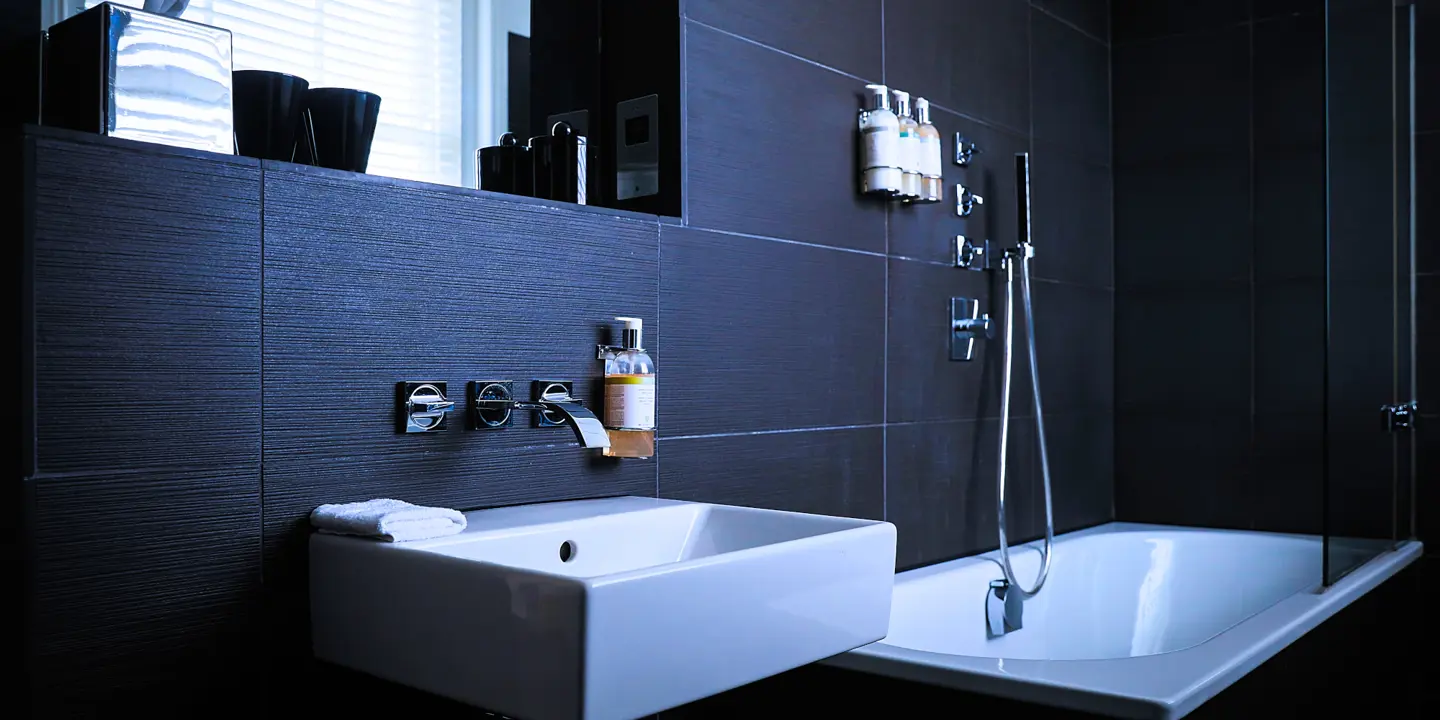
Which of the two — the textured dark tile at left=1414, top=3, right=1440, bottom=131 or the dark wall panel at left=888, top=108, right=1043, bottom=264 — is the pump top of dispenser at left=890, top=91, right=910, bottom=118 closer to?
the dark wall panel at left=888, top=108, right=1043, bottom=264

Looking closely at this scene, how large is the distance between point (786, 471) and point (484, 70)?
91 centimetres

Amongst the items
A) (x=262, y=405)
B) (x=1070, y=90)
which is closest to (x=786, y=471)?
Result: (x=262, y=405)

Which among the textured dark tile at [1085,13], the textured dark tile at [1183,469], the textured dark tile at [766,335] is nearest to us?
the textured dark tile at [766,335]

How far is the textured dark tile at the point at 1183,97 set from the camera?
327 centimetres

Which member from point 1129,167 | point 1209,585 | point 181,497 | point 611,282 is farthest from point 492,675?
point 1129,167

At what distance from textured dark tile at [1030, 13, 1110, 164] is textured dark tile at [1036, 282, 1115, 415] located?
414 millimetres

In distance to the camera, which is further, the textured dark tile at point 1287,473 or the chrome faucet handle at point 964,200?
the textured dark tile at point 1287,473

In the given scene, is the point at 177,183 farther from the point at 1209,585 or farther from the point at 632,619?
the point at 1209,585

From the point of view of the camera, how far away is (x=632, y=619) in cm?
113

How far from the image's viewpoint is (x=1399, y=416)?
9.39ft

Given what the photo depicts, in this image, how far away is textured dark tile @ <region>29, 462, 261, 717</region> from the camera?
3.92 ft

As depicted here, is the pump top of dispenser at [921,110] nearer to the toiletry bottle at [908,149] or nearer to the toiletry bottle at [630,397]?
the toiletry bottle at [908,149]

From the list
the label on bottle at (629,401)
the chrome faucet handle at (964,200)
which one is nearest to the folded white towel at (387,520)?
the label on bottle at (629,401)

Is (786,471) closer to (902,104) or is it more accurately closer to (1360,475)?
(902,104)
